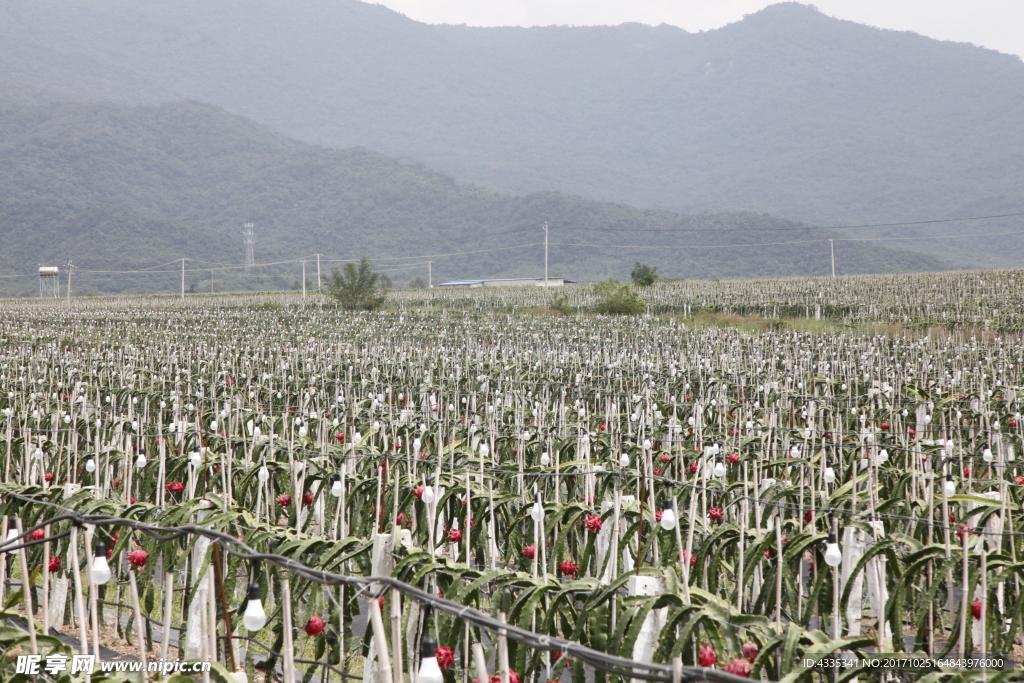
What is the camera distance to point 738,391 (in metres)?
16.5

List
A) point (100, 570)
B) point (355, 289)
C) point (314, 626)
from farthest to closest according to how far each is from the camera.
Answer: point (355, 289)
point (314, 626)
point (100, 570)

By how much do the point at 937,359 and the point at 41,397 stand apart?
19.4m

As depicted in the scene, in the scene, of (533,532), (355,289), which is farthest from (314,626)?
(355,289)

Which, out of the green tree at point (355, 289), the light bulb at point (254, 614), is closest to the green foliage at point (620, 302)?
the green tree at point (355, 289)

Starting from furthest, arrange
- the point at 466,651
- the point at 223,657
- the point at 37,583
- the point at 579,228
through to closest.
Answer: the point at 579,228 → the point at 37,583 → the point at 223,657 → the point at 466,651

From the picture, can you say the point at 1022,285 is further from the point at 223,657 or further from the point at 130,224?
the point at 130,224

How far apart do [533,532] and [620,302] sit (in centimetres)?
3767

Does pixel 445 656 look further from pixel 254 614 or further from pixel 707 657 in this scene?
pixel 254 614

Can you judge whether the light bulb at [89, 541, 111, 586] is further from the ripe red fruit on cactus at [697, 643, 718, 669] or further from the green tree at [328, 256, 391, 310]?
the green tree at [328, 256, 391, 310]

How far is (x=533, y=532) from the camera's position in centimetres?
725

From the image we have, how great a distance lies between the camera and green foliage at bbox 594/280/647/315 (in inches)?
1743

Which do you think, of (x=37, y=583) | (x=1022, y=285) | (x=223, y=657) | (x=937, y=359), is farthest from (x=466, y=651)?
(x=1022, y=285)
